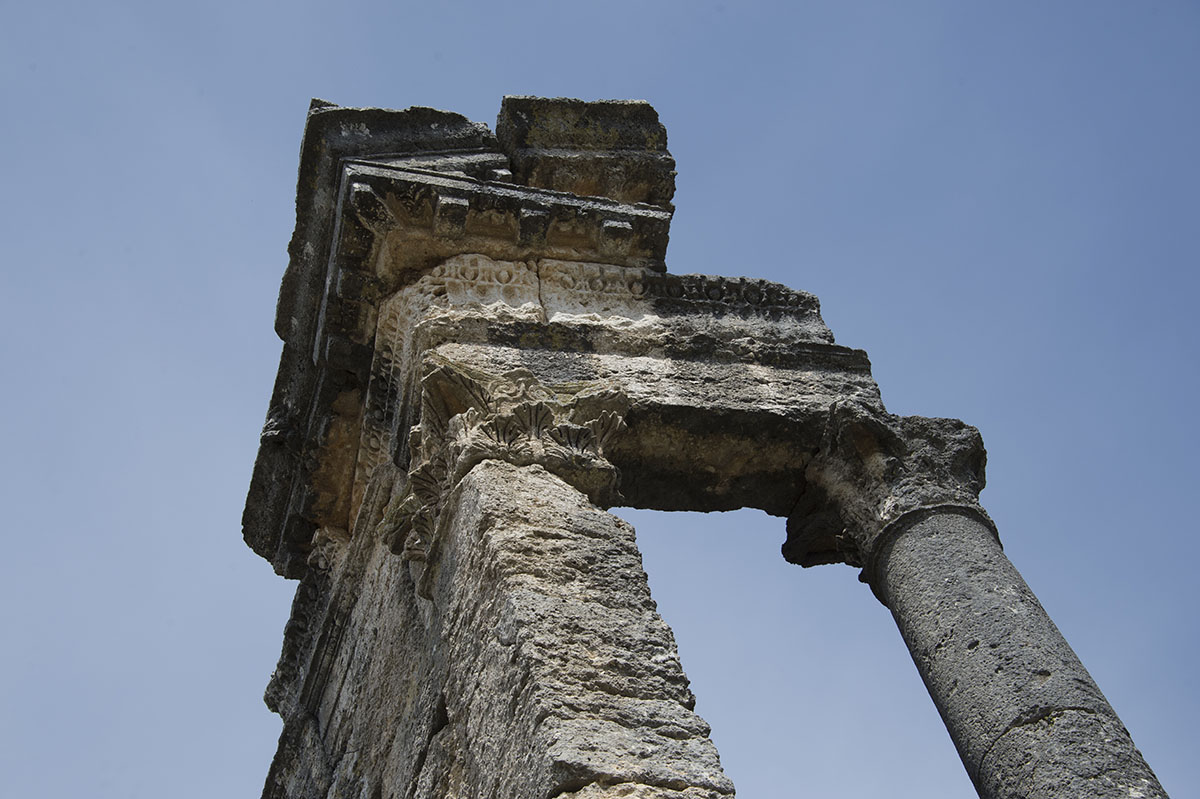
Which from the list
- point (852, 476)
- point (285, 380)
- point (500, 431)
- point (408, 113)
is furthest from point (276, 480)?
point (852, 476)

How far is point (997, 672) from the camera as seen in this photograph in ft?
18.6

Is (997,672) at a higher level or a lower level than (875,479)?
lower

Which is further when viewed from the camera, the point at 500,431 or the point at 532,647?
the point at 500,431

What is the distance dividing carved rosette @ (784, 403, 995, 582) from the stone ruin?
0.02 metres

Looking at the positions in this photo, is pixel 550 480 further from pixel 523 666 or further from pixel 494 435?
pixel 523 666

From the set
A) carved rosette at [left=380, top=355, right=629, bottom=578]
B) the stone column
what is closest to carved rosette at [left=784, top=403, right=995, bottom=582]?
the stone column

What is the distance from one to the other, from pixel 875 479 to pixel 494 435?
6.87 feet

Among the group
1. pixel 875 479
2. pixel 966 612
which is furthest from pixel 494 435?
pixel 966 612

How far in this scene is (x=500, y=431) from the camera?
5797 mm

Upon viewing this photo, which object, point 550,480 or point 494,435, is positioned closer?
point 550,480

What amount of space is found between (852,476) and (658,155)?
2.64 metres

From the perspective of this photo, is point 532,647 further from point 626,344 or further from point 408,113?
point 408,113

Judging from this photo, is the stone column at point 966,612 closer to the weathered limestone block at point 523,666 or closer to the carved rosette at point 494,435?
the carved rosette at point 494,435

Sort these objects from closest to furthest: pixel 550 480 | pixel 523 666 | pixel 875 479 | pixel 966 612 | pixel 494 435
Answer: pixel 523 666
pixel 550 480
pixel 494 435
pixel 966 612
pixel 875 479
